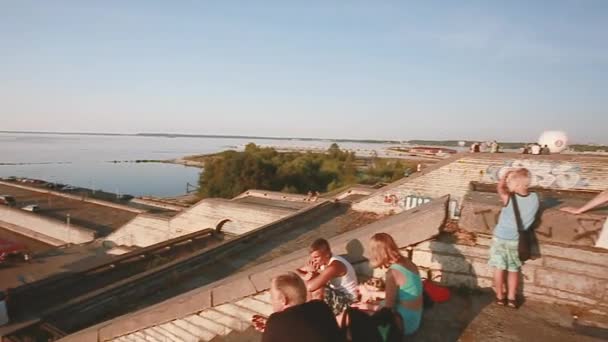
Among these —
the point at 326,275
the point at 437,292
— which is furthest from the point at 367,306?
Answer: the point at 437,292

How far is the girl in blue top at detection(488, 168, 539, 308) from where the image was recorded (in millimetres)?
3916

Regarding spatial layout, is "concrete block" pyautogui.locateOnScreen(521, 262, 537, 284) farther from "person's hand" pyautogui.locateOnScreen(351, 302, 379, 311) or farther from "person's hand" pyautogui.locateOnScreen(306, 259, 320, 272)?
"person's hand" pyautogui.locateOnScreen(306, 259, 320, 272)

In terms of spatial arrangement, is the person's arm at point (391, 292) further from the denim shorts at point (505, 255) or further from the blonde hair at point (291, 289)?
the denim shorts at point (505, 255)

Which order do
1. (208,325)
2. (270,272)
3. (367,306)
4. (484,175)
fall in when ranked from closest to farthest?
(367,306)
(270,272)
(208,325)
(484,175)

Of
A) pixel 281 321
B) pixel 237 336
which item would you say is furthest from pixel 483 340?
pixel 237 336

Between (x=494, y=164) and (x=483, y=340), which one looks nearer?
(x=483, y=340)

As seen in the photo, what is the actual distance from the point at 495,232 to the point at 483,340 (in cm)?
118

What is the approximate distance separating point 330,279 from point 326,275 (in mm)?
64

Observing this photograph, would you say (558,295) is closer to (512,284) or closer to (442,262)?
(512,284)

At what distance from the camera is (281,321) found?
270 cm

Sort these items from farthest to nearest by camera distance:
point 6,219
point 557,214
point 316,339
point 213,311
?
point 6,219, point 213,311, point 557,214, point 316,339

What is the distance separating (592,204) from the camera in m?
3.82

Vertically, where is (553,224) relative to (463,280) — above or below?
above

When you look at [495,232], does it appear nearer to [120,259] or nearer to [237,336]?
[237,336]
